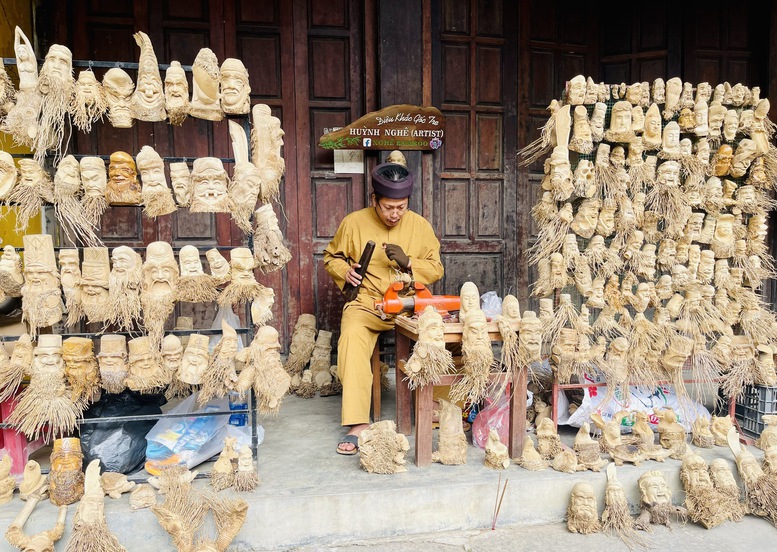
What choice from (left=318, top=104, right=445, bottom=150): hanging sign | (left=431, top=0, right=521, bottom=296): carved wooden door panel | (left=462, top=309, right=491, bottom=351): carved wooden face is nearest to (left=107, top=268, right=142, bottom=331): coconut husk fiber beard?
(left=462, top=309, right=491, bottom=351): carved wooden face

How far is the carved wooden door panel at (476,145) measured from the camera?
16.1ft

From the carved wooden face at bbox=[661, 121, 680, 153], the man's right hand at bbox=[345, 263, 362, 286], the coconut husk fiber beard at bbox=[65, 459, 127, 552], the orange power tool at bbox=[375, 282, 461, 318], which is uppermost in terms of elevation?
the carved wooden face at bbox=[661, 121, 680, 153]

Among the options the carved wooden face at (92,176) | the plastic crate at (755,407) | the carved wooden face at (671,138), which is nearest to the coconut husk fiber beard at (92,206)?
the carved wooden face at (92,176)

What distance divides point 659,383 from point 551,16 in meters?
3.48

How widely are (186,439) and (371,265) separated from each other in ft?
5.22

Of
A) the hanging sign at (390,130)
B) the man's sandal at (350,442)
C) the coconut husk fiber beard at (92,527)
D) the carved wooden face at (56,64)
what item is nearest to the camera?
the coconut husk fiber beard at (92,527)

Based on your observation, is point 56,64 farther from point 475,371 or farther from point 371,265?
point 475,371

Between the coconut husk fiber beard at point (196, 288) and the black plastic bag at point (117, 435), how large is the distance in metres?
0.71

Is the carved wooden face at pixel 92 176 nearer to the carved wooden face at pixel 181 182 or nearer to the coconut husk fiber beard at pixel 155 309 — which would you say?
the carved wooden face at pixel 181 182

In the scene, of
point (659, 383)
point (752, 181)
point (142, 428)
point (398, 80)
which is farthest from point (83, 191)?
point (752, 181)

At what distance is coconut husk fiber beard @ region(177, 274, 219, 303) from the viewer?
8.54 ft

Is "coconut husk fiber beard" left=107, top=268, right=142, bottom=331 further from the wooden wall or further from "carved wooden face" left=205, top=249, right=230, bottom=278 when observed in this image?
the wooden wall

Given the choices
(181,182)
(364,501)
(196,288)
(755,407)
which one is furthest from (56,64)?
(755,407)

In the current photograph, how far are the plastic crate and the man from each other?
2050mm
